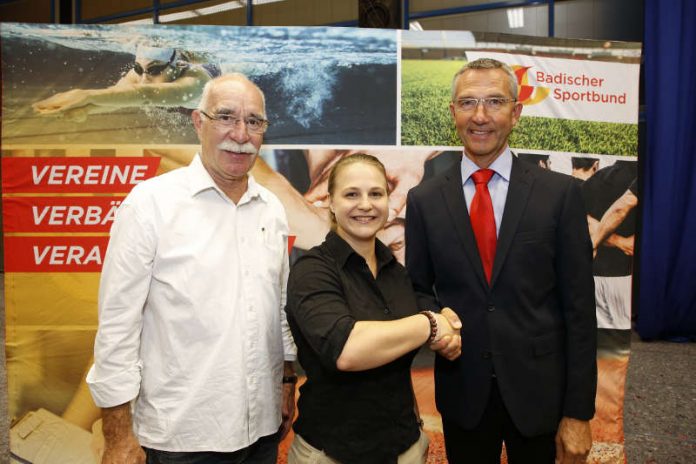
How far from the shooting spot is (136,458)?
Result: 1.46 meters

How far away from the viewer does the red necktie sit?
1646mm

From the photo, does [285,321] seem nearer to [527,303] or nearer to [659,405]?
[527,303]

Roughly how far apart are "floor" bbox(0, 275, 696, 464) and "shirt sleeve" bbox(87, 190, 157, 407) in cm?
224

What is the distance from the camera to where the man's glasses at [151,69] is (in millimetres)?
2677

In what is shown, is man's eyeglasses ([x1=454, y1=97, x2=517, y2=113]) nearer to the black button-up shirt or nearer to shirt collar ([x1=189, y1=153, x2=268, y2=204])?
the black button-up shirt

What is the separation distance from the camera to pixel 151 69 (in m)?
2.69

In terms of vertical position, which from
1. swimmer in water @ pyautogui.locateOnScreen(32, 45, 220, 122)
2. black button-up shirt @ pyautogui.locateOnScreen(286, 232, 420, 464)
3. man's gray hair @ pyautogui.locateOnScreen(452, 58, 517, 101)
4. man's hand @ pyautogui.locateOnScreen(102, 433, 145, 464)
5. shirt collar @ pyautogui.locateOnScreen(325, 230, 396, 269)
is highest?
swimmer in water @ pyautogui.locateOnScreen(32, 45, 220, 122)

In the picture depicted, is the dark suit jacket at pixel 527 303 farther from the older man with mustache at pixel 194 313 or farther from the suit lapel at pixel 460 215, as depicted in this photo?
the older man with mustache at pixel 194 313

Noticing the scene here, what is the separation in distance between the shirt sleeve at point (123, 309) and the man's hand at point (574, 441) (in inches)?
49.8

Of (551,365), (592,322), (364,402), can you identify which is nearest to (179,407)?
(364,402)

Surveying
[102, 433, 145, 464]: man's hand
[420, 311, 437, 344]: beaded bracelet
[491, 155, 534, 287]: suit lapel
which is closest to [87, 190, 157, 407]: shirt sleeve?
[102, 433, 145, 464]: man's hand

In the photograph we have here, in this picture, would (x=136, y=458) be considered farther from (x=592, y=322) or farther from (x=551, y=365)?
(x=592, y=322)

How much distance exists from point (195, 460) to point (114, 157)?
1.76 metres

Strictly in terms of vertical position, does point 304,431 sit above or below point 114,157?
below
